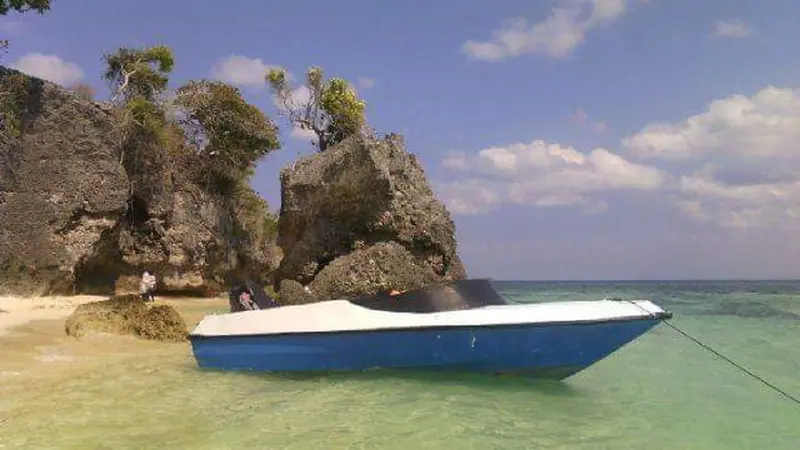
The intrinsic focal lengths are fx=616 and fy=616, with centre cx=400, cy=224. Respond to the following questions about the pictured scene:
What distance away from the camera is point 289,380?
7.52m

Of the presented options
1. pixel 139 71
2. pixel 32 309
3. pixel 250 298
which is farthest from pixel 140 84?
pixel 250 298

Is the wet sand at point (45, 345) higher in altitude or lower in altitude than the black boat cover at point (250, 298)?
lower

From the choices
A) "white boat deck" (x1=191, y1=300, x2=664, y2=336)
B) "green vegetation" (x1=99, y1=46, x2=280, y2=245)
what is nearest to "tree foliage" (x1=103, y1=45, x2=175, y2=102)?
"green vegetation" (x1=99, y1=46, x2=280, y2=245)

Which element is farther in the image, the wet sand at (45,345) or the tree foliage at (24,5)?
the tree foliage at (24,5)

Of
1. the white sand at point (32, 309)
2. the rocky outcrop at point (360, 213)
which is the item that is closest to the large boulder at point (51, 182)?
the white sand at point (32, 309)

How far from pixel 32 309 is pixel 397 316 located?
10.3 m

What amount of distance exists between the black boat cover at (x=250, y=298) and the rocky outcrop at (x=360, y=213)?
4178mm

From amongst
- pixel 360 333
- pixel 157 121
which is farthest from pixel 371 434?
pixel 157 121

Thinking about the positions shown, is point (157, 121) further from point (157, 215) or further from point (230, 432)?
point (230, 432)

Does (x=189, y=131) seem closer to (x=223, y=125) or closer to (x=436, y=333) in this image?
(x=223, y=125)

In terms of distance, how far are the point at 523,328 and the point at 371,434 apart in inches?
93.4

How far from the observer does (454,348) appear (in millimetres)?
7008

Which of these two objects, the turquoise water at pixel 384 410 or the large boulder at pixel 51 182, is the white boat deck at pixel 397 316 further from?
the large boulder at pixel 51 182

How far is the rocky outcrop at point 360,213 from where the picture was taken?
13.9m
